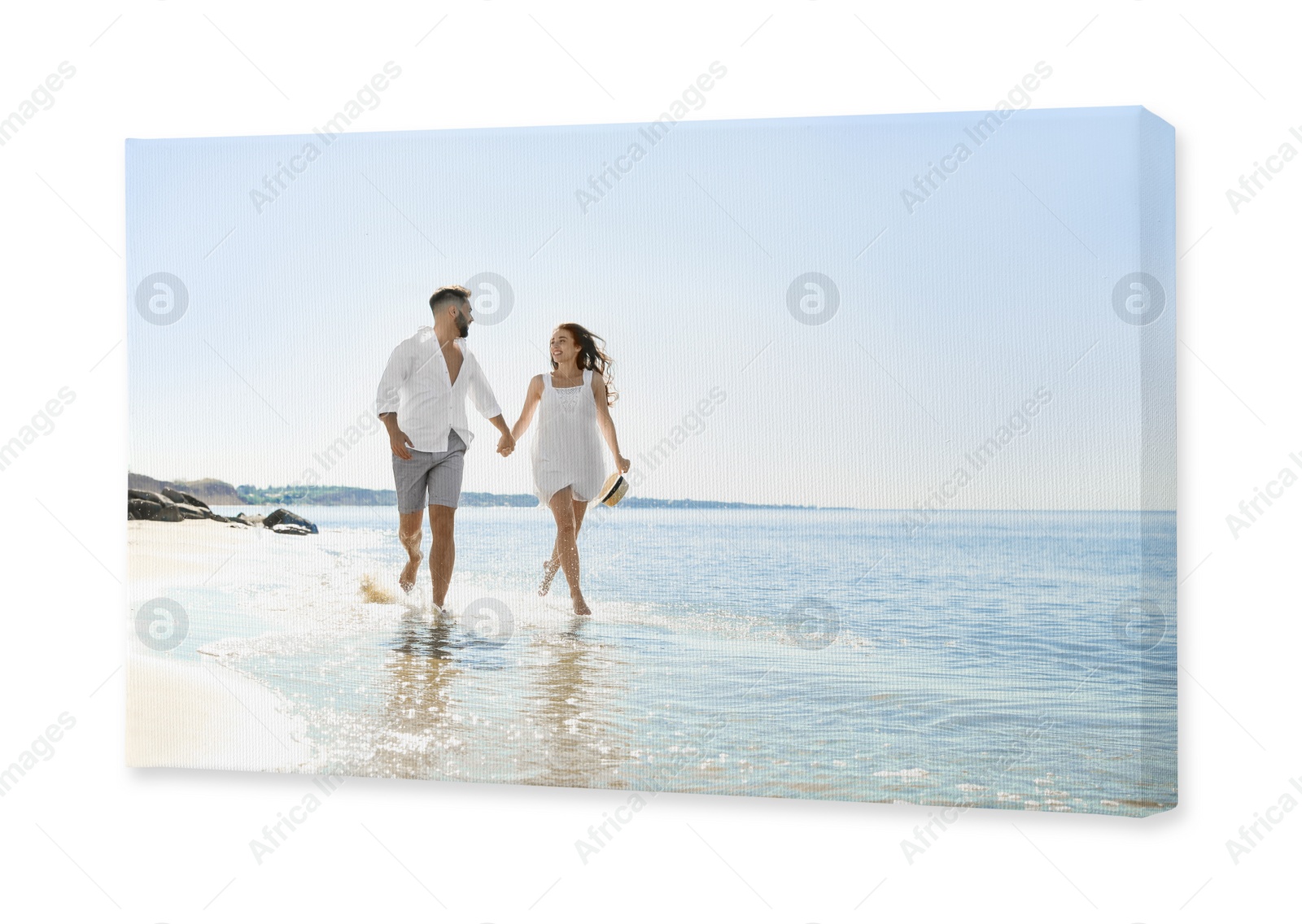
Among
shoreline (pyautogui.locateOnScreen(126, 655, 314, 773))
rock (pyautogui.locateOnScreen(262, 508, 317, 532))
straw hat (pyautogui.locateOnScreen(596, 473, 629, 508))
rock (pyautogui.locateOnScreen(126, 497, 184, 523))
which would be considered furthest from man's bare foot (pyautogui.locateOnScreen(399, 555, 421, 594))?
rock (pyautogui.locateOnScreen(126, 497, 184, 523))

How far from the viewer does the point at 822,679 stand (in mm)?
4211

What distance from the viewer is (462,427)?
14.9ft

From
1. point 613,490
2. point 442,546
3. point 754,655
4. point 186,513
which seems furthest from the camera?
point 186,513

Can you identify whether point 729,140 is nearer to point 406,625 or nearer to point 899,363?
point 899,363

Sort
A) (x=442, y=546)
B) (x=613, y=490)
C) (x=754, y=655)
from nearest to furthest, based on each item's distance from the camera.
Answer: (x=754, y=655), (x=613, y=490), (x=442, y=546)

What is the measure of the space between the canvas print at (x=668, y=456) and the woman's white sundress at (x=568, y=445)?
1cm

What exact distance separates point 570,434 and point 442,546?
25.4 inches

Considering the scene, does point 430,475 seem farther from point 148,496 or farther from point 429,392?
point 148,496

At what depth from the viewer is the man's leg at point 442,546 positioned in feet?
14.8

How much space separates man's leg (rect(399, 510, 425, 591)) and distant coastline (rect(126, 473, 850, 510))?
83 mm

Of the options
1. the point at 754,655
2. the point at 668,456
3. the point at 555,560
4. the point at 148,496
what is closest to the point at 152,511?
the point at 148,496

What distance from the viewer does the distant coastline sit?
14.7 ft

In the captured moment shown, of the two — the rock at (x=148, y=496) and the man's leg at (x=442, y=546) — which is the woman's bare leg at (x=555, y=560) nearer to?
the man's leg at (x=442, y=546)

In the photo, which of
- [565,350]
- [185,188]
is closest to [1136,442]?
[565,350]
